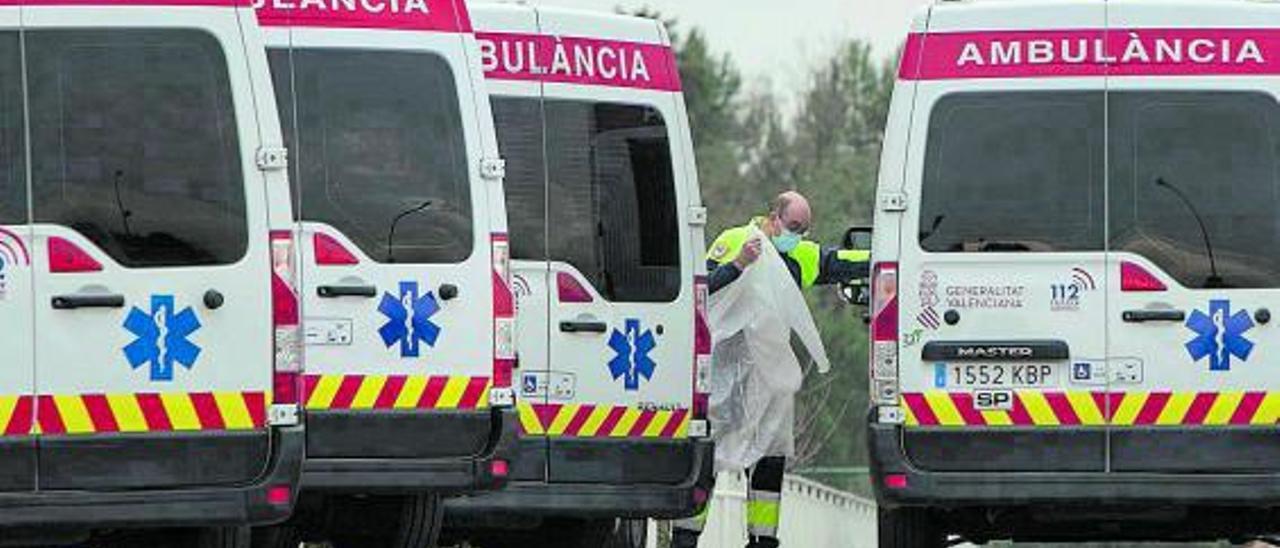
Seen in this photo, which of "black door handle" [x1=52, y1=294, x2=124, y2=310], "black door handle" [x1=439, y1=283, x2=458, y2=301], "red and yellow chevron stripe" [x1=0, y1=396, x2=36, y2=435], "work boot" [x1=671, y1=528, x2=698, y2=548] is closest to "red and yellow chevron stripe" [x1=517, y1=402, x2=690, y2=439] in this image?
"work boot" [x1=671, y1=528, x2=698, y2=548]

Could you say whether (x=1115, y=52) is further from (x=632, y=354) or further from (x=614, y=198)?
(x=632, y=354)

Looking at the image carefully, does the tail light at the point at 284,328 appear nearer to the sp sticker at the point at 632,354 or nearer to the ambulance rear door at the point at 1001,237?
the ambulance rear door at the point at 1001,237

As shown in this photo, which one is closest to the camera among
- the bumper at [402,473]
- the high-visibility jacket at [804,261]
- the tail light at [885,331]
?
the bumper at [402,473]

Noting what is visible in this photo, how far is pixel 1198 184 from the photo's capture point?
16.2 m

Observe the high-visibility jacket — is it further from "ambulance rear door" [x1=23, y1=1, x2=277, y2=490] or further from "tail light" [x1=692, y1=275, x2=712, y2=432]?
"ambulance rear door" [x1=23, y1=1, x2=277, y2=490]

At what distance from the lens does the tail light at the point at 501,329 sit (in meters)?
16.1

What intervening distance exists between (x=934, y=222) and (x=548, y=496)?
2490 millimetres

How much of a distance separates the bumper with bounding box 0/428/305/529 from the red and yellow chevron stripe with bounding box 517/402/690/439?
401 cm

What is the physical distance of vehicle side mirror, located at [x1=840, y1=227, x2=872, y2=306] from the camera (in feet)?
58.6

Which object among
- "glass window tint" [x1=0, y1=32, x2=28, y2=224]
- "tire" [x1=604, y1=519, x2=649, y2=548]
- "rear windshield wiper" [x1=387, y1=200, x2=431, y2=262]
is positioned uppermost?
"glass window tint" [x1=0, y1=32, x2=28, y2=224]

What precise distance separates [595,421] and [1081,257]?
2.66 m

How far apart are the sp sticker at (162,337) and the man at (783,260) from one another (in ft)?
18.2

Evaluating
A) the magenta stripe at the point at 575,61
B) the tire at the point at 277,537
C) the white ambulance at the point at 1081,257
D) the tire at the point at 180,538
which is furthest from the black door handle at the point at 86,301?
the magenta stripe at the point at 575,61

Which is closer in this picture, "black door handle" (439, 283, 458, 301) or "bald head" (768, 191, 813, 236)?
"black door handle" (439, 283, 458, 301)
